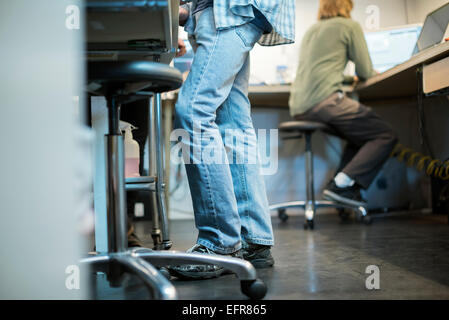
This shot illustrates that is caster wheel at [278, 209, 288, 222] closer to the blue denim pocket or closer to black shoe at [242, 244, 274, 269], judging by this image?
black shoe at [242, 244, 274, 269]

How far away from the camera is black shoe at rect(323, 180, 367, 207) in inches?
106

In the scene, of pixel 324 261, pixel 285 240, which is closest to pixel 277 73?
pixel 285 240

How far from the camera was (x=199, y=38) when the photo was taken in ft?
3.94

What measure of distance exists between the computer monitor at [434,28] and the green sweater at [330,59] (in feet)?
1.01

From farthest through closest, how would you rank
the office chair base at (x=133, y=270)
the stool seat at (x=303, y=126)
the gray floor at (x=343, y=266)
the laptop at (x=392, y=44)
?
the laptop at (x=392, y=44) → the stool seat at (x=303, y=126) → the gray floor at (x=343, y=266) → the office chair base at (x=133, y=270)

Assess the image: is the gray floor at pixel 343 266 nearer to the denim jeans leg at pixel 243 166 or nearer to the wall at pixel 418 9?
the denim jeans leg at pixel 243 166

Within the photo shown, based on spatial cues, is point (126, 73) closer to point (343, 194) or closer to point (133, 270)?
point (133, 270)

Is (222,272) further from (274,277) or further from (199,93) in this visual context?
(199,93)

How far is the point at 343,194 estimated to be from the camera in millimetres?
2709

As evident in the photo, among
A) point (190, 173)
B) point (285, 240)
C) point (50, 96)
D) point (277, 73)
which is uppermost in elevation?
point (277, 73)

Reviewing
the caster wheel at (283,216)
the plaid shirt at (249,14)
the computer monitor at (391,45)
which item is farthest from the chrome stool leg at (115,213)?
the computer monitor at (391,45)

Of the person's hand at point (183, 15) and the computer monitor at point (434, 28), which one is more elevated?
the computer monitor at point (434, 28)

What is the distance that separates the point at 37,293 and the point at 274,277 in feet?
2.29

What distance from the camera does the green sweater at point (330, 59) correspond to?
8.57 feet
